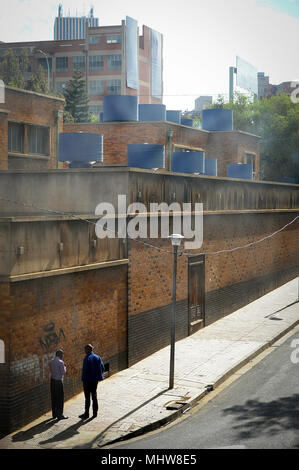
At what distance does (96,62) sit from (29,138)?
67.2m

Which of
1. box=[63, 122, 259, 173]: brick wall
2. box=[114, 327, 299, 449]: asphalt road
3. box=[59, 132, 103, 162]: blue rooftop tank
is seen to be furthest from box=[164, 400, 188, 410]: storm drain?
box=[63, 122, 259, 173]: brick wall

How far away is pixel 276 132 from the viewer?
59.8m

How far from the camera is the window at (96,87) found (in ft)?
295

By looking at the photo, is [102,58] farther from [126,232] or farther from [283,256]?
[126,232]

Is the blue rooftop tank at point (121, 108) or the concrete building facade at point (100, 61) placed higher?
the concrete building facade at point (100, 61)

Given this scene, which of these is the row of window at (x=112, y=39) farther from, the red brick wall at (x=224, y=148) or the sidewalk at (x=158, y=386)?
the sidewalk at (x=158, y=386)

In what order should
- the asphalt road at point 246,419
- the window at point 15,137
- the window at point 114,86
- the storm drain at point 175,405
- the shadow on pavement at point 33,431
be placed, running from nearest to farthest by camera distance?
1. the asphalt road at point 246,419
2. the shadow on pavement at point 33,431
3. the storm drain at point 175,405
4. the window at point 15,137
5. the window at point 114,86

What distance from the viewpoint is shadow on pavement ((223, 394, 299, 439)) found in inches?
482

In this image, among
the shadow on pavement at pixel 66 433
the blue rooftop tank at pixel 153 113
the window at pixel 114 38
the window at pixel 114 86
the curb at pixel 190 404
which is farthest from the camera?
the window at pixel 114 86

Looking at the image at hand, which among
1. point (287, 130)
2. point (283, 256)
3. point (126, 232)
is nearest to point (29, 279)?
point (126, 232)

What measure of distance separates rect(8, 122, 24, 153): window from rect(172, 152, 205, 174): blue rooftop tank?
24.8 feet

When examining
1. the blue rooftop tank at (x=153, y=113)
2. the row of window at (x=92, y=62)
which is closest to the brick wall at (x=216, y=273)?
the blue rooftop tank at (x=153, y=113)

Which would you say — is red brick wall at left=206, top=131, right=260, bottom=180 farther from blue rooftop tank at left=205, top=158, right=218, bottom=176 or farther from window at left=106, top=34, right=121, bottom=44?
window at left=106, top=34, right=121, bottom=44

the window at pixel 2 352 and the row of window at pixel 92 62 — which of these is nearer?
the window at pixel 2 352
